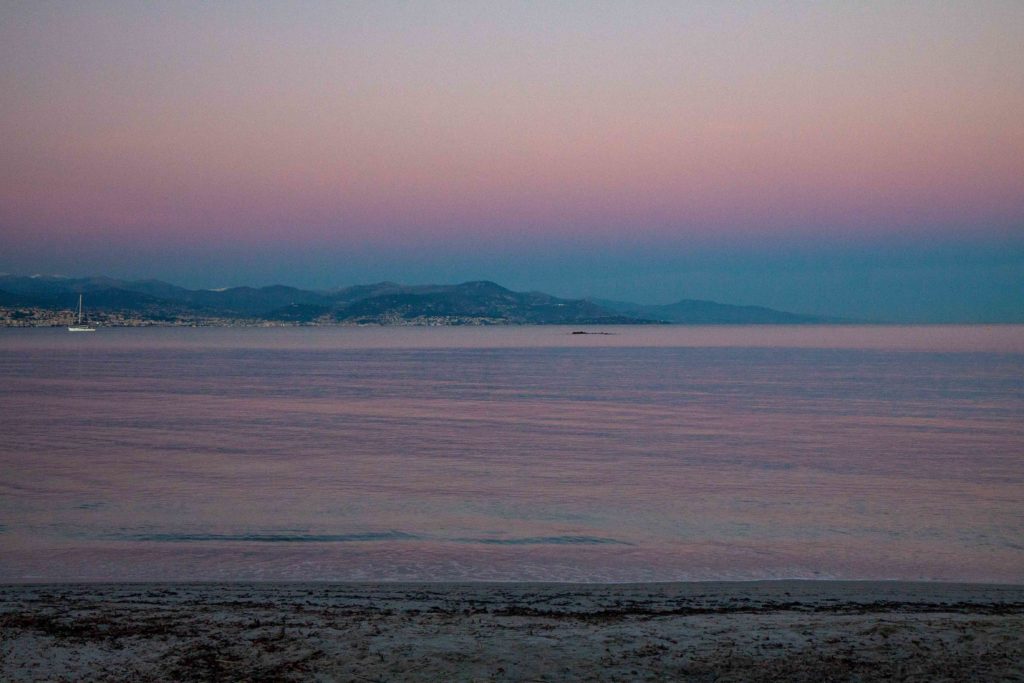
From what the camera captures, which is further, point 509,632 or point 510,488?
point 510,488

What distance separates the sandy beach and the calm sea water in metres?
1.48

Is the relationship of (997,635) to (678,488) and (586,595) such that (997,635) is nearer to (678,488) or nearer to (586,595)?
(586,595)

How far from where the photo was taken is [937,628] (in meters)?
9.96

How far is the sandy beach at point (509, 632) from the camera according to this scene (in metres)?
8.60

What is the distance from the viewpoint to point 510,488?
70.8 ft

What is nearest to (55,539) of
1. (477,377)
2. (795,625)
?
(795,625)

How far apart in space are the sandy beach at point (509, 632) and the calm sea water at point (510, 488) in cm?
148

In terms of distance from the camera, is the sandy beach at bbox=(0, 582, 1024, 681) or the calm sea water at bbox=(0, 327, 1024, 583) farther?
the calm sea water at bbox=(0, 327, 1024, 583)

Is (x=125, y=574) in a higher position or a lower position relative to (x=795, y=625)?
lower

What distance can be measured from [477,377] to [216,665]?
2387 inches

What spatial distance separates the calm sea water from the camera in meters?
14.7

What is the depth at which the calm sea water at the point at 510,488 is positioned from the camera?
48.2 feet

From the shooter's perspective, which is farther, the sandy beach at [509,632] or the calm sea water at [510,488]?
the calm sea water at [510,488]

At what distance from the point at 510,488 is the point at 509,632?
458 inches
